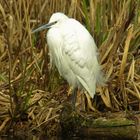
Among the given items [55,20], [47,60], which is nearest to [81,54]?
[55,20]

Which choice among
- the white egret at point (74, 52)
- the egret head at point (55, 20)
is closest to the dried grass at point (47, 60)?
the white egret at point (74, 52)

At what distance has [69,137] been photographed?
17.0 ft

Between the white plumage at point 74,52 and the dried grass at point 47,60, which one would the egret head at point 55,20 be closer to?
the white plumage at point 74,52

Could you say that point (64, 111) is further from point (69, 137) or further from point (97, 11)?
point (97, 11)

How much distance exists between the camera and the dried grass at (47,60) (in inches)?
207

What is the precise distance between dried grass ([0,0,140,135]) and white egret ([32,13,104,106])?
23 centimetres

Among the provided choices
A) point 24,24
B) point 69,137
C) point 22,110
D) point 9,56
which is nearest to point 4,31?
point 24,24

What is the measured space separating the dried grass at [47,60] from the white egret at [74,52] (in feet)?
0.76

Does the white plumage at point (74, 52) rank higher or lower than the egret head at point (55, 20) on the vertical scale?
lower

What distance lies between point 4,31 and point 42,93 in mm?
976

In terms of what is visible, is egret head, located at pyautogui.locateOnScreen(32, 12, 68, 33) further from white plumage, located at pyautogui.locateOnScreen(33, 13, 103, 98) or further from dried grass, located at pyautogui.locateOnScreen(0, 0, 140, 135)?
dried grass, located at pyautogui.locateOnScreen(0, 0, 140, 135)

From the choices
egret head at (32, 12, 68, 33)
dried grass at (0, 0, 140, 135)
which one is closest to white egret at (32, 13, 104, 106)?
egret head at (32, 12, 68, 33)

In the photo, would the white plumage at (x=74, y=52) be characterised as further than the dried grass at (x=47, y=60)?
No

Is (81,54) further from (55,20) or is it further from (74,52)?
(55,20)
